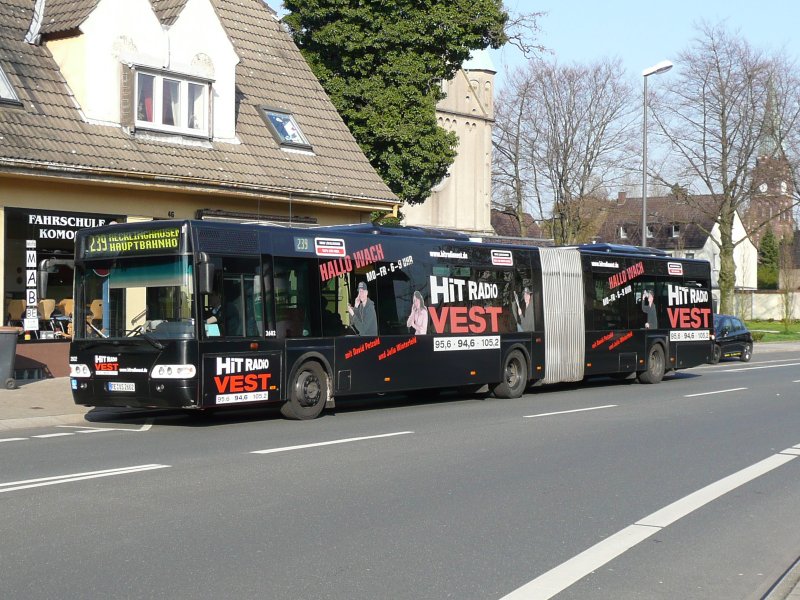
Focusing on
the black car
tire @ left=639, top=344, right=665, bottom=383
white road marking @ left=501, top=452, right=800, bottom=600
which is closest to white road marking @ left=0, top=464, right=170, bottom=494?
white road marking @ left=501, top=452, right=800, bottom=600

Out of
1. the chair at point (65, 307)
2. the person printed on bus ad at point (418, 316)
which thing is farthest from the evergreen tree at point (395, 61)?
the person printed on bus ad at point (418, 316)

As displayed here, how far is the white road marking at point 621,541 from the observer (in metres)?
6.54

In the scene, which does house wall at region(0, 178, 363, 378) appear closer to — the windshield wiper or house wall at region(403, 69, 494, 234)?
the windshield wiper

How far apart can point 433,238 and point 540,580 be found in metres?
13.1

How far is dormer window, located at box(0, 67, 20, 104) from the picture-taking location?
20.4 meters

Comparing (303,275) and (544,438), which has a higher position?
(303,275)

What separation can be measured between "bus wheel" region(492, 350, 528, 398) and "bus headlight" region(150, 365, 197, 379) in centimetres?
780

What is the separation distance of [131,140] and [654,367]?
491 inches

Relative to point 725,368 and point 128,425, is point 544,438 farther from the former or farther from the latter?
point 725,368

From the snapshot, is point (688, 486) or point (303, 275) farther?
point (303, 275)

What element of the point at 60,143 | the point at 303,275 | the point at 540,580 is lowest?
the point at 540,580

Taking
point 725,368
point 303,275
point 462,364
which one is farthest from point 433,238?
point 725,368

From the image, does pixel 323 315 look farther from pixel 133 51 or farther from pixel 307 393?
pixel 133 51

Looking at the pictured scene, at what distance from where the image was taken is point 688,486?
33.5ft
